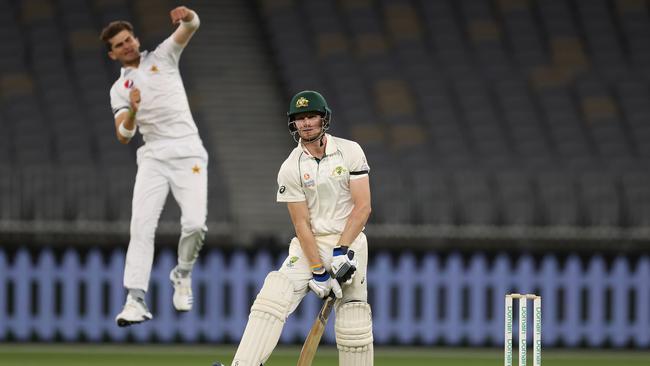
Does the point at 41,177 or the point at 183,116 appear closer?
the point at 183,116

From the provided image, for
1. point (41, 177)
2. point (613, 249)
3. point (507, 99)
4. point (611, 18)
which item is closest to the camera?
point (613, 249)

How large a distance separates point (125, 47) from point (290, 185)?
219 centimetres

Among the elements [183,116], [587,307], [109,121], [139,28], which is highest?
[139,28]

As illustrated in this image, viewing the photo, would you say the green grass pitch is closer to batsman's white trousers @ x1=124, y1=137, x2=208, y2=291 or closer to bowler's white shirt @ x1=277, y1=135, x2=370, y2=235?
batsman's white trousers @ x1=124, y1=137, x2=208, y2=291

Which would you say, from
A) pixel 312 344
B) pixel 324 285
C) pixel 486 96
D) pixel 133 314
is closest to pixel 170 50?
pixel 133 314

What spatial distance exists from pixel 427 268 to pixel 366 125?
13.0 ft

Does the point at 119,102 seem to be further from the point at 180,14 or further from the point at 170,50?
the point at 180,14

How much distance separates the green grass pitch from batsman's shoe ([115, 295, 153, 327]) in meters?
2.84

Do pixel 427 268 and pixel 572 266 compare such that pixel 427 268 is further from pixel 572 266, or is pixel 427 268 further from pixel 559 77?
pixel 559 77

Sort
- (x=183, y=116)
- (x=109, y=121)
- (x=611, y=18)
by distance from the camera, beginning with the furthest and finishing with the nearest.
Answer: (x=611, y=18) → (x=109, y=121) → (x=183, y=116)

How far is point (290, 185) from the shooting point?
345 inches

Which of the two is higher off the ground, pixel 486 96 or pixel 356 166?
pixel 486 96

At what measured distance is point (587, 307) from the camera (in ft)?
49.6

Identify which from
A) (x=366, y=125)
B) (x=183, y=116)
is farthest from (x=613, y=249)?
(x=183, y=116)
